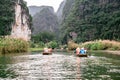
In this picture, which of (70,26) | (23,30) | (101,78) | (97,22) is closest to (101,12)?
(97,22)

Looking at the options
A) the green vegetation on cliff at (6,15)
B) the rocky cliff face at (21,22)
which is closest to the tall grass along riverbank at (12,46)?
the green vegetation on cliff at (6,15)

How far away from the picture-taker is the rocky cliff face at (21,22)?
104750mm

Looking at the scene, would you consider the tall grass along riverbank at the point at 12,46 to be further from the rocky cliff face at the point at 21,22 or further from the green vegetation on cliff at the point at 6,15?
the rocky cliff face at the point at 21,22

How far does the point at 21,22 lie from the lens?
109250mm

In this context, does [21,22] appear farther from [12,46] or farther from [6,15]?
[12,46]

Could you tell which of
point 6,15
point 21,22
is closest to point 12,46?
point 6,15

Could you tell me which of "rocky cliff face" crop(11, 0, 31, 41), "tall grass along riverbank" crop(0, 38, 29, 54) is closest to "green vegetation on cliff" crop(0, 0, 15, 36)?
"rocky cliff face" crop(11, 0, 31, 41)

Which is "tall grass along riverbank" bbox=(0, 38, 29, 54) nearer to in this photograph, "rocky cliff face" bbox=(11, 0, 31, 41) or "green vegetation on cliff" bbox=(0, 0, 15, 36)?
"green vegetation on cliff" bbox=(0, 0, 15, 36)

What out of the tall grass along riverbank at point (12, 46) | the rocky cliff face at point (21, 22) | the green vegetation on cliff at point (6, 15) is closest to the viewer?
the tall grass along riverbank at point (12, 46)

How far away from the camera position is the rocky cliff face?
344 ft

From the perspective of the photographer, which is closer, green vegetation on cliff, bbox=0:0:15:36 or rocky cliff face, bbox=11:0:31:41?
green vegetation on cliff, bbox=0:0:15:36

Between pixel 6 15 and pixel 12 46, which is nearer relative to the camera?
pixel 12 46

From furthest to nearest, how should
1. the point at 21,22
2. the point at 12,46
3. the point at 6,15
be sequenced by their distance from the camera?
the point at 21,22 → the point at 6,15 → the point at 12,46

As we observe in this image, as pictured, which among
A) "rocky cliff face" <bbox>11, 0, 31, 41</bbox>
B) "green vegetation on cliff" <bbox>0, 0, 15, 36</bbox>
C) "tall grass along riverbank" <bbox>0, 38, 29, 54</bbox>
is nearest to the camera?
"tall grass along riverbank" <bbox>0, 38, 29, 54</bbox>
